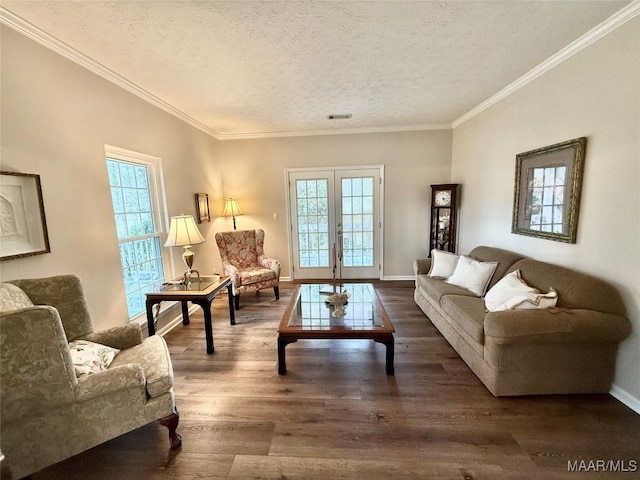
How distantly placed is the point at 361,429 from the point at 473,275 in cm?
195

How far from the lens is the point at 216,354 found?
257 cm

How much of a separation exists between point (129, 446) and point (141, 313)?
1.47 m

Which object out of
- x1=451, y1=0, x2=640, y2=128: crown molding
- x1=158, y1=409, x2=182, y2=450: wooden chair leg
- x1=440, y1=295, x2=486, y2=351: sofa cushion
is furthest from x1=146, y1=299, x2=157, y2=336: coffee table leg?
x1=451, y1=0, x2=640, y2=128: crown molding

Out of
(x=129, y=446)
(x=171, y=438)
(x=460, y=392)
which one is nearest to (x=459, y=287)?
(x=460, y=392)

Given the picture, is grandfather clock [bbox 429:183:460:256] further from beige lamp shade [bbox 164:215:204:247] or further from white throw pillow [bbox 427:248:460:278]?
beige lamp shade [bbox 164:215:204:247]

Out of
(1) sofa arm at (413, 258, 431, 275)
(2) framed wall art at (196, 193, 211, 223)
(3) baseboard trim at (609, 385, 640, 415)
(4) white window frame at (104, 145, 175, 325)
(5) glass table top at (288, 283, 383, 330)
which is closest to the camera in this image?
(3) baseboard trim at (609, 385, 640, 415)

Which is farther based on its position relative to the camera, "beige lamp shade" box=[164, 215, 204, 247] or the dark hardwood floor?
"beige lamp shade" box=[164, 215, 204, 247]

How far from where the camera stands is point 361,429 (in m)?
1.68

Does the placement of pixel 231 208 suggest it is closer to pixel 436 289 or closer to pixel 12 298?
pixel 12 298

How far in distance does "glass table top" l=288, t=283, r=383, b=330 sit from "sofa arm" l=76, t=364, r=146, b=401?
3.68 ft

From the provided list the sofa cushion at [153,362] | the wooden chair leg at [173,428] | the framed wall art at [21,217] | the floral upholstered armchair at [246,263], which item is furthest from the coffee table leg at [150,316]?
the wooden chair leg at [173,428]

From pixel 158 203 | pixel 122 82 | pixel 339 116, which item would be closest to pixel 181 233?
pixel 158 203

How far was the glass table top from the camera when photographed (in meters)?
2.27

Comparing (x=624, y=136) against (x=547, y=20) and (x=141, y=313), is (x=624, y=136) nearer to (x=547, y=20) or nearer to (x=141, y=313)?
(x=547, y=20)
